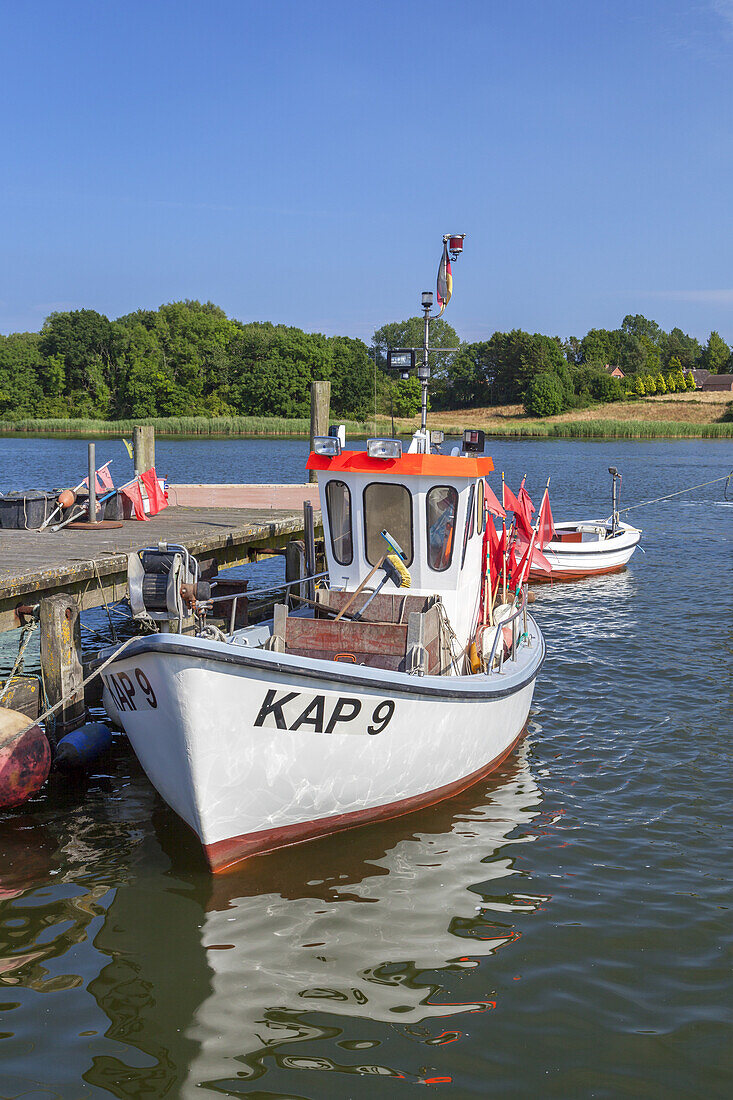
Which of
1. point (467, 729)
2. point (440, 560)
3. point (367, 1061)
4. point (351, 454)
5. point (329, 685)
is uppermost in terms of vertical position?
point (351, 454)

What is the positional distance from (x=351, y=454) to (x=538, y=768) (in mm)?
3603

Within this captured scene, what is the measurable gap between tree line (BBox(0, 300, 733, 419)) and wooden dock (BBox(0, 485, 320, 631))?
210ft

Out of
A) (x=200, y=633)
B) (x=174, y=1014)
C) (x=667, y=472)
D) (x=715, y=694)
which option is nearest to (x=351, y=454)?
(x=200, y=633)

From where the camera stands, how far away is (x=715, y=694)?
11.4 m

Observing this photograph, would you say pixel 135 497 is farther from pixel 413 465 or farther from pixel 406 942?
pixel 406 942

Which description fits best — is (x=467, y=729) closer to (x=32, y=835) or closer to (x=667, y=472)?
(x=32, y=835)

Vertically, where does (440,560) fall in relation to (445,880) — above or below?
above

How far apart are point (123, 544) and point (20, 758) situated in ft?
13.2

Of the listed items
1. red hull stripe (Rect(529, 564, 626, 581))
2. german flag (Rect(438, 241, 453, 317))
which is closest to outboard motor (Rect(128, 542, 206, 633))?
german flag (Rect(438, 241, 453, 317))

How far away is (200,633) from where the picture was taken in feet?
23.1

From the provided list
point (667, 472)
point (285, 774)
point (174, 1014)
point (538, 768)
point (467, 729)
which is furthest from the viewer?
point (667, 472)

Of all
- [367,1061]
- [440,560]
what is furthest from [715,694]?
A: [367,1061]

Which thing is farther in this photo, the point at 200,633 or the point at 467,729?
the point at 467,729

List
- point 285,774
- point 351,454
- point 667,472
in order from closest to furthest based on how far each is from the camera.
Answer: point 285,774 → point 351,454 → point 667,472
